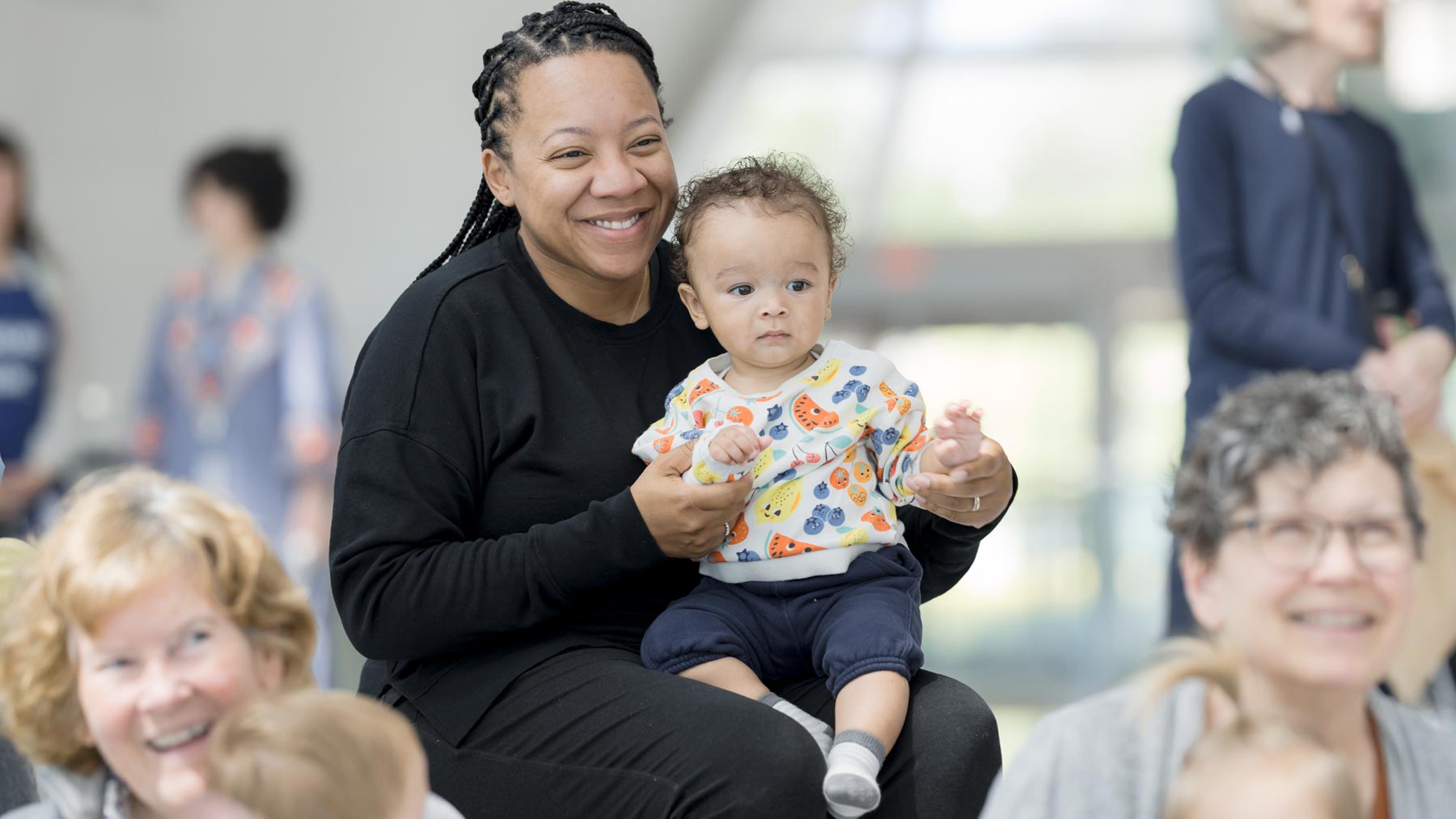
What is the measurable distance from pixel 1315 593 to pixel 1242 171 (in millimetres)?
2170

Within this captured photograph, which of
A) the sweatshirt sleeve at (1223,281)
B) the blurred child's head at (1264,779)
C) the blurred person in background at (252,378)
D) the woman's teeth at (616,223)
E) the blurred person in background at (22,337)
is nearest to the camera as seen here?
the blurred child's head at (1264,779)

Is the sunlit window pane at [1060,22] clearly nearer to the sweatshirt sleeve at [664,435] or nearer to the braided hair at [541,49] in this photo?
the braided hair at [541,49]

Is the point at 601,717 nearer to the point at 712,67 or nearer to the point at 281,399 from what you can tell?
the point at 281,399

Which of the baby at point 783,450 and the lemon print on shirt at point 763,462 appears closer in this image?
the baby at point 783,450

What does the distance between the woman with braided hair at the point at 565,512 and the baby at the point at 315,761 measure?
445 millimetres

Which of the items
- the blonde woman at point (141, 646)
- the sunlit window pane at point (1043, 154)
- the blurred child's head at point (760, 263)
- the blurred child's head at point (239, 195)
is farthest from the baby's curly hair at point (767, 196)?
the sunlit window pane at point (1043, 154)

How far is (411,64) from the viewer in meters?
7.05

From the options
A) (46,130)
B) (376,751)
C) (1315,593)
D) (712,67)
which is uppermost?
(712,67)

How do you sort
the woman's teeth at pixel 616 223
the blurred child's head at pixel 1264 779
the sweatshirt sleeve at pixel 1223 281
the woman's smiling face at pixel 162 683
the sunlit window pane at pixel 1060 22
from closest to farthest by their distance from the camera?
the blurred child's head at pixel 1264 779 < the woman's smiling face at pixel 162 683 < the woman's teeth at pixel 616 223 < the sweatshirt sleeve at pixel 1223 281 < the sunlit window pane at pixel 1060 22

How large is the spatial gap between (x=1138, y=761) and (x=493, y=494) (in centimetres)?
97

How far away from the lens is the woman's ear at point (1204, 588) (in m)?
1.37

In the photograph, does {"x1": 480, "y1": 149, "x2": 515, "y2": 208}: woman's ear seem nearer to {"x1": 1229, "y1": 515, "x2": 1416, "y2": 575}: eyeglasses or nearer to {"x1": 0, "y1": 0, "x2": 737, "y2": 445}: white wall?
{"x1": 1229, "y1": 515, "x2": 1416, "y2": 575}: eyeglasses

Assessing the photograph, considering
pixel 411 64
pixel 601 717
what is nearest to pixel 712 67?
pixel 411 64

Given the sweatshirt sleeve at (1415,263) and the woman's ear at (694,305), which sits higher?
the sweatshirt sleeve at (1415,263)
